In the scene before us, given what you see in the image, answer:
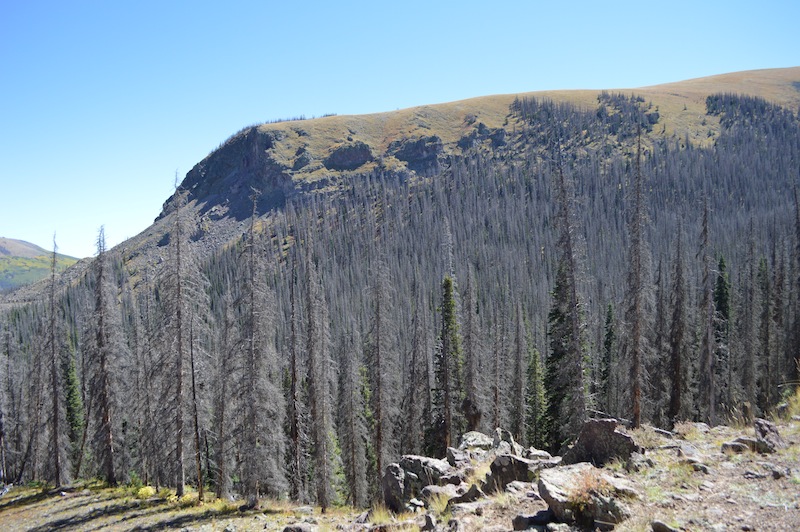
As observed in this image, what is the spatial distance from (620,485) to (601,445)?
83.2 inches

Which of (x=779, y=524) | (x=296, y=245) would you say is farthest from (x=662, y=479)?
(x=296, y=245)

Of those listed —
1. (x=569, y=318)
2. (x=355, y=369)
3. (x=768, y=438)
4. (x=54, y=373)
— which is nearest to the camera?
(x=768, y=438)

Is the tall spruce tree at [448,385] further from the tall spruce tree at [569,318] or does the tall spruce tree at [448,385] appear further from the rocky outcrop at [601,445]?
the rocky outcrop at [601,445]

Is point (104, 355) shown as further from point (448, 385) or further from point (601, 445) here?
point (601, 445)

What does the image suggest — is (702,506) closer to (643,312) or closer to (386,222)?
(643,312)

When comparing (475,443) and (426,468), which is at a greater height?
(426,468)

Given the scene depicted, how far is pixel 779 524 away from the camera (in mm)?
5691

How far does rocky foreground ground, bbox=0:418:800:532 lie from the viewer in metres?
6.35

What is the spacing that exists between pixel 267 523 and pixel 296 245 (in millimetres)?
136150

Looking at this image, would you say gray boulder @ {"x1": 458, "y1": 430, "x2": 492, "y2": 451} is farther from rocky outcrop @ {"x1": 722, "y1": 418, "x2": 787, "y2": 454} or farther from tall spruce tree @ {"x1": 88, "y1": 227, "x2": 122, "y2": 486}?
tall spruce tree @ {"x1": 88, "y1": 227, "x2": 122, "y2": 486}

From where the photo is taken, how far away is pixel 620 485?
7148 mm

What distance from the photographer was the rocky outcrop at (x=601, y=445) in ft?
28.9

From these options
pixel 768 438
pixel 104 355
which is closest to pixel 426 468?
pixel 768 438

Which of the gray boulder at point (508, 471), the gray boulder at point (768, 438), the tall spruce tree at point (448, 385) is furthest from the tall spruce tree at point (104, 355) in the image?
the gray boulder at point (768, 438)
